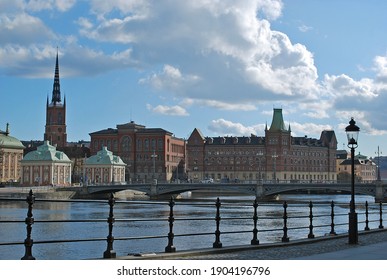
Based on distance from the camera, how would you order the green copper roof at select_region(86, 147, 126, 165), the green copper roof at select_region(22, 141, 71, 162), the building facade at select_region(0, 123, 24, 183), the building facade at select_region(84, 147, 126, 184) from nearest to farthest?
the green copper roof at select_region(22, 141, 71, 162)
the building facade at select_region(84, 147, 126, 184)
the green copper roof at select_region(86, 147, 126, 165)
the building facade at select_region(0, 123, 24, 183)

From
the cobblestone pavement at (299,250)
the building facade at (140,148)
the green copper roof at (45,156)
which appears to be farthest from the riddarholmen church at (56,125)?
the cobblestone pavement at (299,250)

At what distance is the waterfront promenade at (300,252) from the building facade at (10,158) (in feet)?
407

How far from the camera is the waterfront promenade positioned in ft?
37.7

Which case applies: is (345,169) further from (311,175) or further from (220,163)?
(220,163)

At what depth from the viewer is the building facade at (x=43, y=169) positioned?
117m

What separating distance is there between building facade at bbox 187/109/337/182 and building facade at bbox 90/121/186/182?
13.0 m

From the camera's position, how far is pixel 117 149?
483 ft

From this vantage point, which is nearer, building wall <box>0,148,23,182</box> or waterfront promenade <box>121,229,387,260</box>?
waterfront promenade <box>121,229,387,260</box>

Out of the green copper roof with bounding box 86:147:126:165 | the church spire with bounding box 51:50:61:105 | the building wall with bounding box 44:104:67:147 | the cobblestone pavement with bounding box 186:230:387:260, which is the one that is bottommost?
the cobblestone pavement with bounding box 186:230:387:260

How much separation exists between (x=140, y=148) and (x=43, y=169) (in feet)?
106

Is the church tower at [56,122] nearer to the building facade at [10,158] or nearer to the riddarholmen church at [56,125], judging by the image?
the riddarholmen church at [56,125]

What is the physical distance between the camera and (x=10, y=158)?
450 ft

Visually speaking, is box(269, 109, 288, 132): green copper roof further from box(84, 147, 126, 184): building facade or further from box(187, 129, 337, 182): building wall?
box(84, 147, 126, 184): building facade

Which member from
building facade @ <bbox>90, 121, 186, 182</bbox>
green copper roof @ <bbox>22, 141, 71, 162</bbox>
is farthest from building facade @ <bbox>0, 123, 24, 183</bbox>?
building facade @ <bbox>90, 121, 186, 182</bbox>
